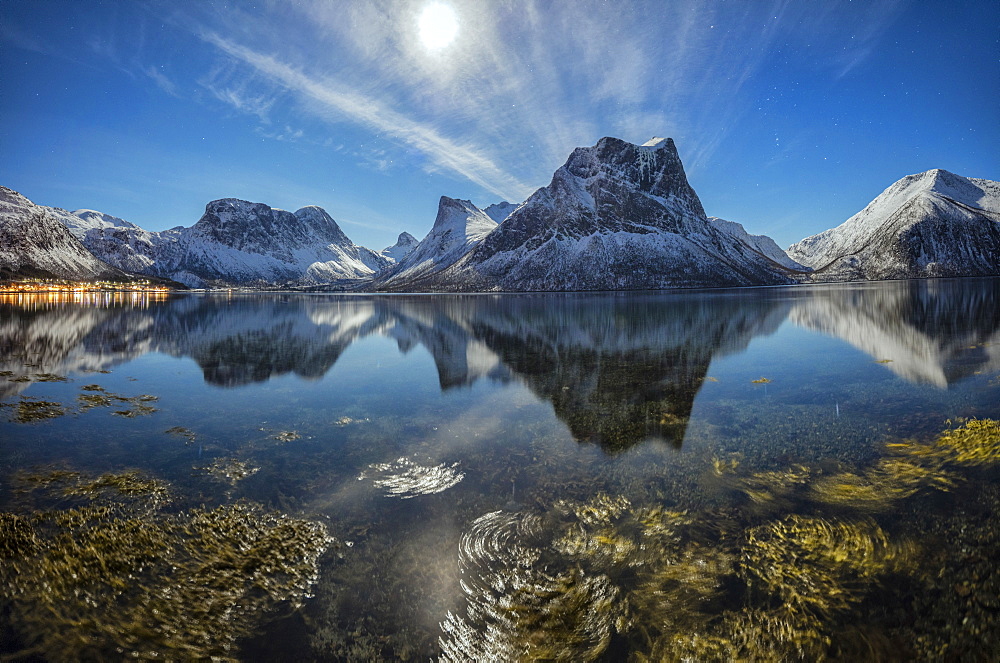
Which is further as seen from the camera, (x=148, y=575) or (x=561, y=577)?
(x=148, y=575)

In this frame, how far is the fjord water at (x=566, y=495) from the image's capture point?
29.9ft

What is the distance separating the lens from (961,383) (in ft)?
86.8

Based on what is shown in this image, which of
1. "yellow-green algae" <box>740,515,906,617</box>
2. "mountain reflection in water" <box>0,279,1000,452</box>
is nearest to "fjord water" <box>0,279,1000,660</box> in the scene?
"yellow-green algae" <box>740,515,906,617</box>

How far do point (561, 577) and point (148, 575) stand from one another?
10357mm

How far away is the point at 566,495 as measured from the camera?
1484 centimetres

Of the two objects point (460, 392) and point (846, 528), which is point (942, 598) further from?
point (460, 392)

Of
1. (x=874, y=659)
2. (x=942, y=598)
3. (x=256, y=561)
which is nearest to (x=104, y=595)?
(x=256, y=561)

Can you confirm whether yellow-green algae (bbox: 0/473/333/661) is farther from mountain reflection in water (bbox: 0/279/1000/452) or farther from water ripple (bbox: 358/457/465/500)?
mountain reflection in water (bbox: 0/279/1000/452)

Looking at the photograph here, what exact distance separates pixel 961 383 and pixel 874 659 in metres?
27.9

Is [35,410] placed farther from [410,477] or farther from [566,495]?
[566,495]

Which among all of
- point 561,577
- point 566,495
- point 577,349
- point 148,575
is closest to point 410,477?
point 566,495

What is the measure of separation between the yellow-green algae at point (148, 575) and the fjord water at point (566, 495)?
0.12 metres

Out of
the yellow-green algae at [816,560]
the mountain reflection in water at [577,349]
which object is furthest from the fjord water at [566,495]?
the mountain reflection in water at [577,349]

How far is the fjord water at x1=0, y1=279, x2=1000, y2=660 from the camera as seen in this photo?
29.9 ft
